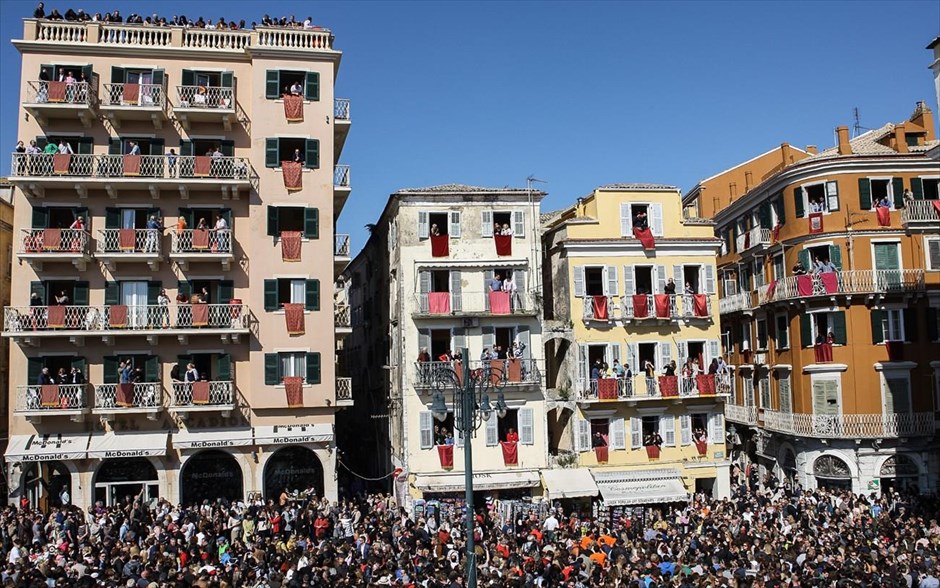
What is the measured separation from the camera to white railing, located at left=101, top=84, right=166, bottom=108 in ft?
118

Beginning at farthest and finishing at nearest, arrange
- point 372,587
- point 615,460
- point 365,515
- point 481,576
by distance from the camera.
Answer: point 615,460 < point 365,515 < point 481,576 < point 372,587

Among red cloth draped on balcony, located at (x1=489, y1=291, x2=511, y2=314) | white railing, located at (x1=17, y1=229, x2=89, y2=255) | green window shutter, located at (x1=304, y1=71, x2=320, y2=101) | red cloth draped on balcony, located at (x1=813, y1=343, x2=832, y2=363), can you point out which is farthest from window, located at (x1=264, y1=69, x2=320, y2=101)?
red cloth draped on balcony, located at (x1=813, y1=343, x2=832, y2=363)

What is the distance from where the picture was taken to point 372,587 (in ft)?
72.8

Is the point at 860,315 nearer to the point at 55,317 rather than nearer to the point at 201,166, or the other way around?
the point at 201,166

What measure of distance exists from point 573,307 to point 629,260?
137 inches

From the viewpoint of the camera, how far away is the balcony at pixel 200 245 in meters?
35.8

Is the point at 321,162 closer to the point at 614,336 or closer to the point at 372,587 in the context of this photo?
the point at 614,336

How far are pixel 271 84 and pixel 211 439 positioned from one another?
15.5 m

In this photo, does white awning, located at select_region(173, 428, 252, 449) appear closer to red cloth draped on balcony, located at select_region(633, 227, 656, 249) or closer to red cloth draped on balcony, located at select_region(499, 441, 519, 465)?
red cloth draped on balcony, located at select_region(499, 441, 519, 465)

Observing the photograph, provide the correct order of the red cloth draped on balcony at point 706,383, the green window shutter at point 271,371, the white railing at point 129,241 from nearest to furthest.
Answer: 1. the white railing at point 129,241
2. the green window shutter at point 271,371
3. the red cloth draped on balcony at point 706,383

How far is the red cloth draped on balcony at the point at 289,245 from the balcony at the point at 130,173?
9.02 feet

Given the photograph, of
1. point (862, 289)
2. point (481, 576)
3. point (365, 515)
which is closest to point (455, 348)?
point (365, 515)

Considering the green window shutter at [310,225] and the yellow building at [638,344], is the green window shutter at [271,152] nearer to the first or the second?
the green window shutter at [310,225]

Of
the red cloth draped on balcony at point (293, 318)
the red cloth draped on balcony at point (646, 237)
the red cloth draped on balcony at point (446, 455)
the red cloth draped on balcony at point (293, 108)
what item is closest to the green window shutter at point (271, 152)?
the red cloth draped on balcony at point (293, 108)
